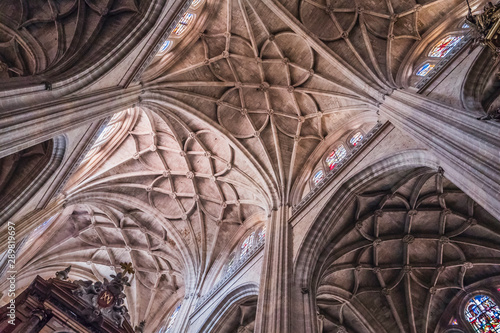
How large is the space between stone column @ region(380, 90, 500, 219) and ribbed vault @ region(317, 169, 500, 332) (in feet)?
9.37

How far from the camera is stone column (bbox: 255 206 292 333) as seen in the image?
946 cm

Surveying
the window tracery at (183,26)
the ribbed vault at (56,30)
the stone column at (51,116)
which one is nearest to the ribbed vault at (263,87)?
the window tracery at (183,26)

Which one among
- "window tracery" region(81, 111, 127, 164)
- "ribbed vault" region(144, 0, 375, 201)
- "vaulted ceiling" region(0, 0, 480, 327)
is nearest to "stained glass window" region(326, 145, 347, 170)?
"vaulted ceiling" region(0, 0, 480, 327)

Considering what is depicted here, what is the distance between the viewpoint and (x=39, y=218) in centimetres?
1337

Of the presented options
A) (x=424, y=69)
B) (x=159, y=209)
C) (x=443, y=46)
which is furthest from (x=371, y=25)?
(x=159, y=209)

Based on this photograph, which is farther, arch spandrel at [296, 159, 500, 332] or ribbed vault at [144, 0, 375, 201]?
ribbed vault at [144, 0, 375, 201]

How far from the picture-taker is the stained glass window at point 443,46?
13.7m

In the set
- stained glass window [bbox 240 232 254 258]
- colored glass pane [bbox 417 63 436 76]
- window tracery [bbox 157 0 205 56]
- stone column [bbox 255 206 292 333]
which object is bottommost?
stone column [bbox 255 206 292 333]

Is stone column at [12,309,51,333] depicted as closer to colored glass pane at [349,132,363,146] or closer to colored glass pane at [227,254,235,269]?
colored glass pane at [227,254,235,269]

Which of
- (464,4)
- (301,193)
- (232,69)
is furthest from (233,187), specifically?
(464,4)

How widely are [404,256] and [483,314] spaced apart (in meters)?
2.99

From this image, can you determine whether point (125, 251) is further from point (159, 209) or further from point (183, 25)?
point (183, 25)

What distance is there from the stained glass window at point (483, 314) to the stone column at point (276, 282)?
6838mm

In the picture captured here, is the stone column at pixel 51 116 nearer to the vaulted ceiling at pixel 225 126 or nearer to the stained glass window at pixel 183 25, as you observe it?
the vaulted ceiling at pixel 225 126
